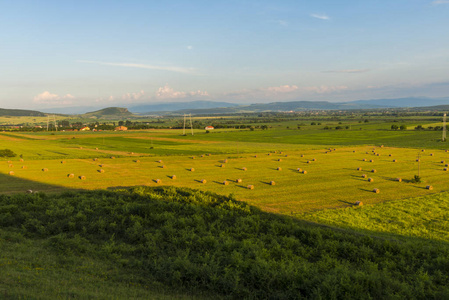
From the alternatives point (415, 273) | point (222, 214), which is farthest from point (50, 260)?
point (415, 273)

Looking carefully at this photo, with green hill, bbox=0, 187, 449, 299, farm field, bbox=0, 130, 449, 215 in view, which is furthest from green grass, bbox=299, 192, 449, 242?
green hill, bbox=0, 187, 449, 299

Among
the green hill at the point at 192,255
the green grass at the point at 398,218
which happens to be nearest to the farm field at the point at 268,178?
the green grass at the point at 398,218

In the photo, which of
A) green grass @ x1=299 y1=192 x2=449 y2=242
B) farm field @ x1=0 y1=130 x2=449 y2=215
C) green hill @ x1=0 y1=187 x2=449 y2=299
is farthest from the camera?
farm field @ x1=0 y1=130 x2=449 y2=215

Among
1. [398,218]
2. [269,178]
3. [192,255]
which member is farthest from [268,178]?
[192,255]

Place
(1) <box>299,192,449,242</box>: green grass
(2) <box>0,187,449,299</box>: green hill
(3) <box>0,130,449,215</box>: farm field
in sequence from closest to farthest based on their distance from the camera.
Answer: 1. (2) <box>0,187,449,299</box>: green hill
2. (1) <box>299,192,449,242</box>: green grass
3. (3) <box>0,130,449,215</box>: farm field

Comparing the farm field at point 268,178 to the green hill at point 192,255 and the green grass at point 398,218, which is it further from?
the green hill at point 192,255

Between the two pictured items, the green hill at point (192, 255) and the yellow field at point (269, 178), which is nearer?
the green hill at point (192, 255)

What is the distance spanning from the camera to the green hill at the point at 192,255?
12.7 meters

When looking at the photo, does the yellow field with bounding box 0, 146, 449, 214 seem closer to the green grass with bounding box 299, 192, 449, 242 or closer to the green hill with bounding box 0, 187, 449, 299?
the green grass with bounding box 299, 192, 449, 242

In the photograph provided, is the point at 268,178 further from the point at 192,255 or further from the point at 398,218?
the point at 192,255

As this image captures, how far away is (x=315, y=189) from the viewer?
3450 centimetres

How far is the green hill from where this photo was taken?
1269 cm

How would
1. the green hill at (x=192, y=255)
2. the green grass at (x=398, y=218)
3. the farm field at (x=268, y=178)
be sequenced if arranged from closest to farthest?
the green hill at (x=192, y=255) → the green grass at (x=398, y=218) → the farm field at (x=268, y=178)

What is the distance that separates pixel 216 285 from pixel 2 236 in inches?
530
